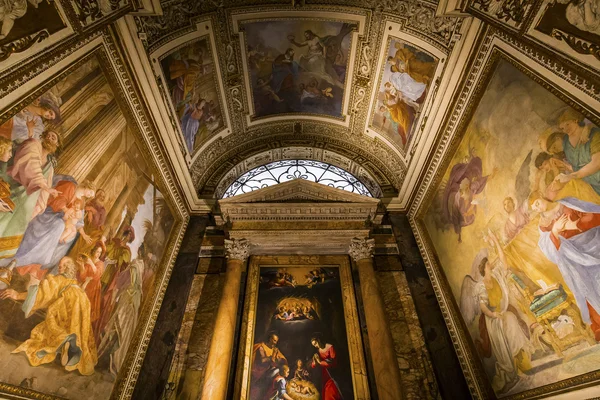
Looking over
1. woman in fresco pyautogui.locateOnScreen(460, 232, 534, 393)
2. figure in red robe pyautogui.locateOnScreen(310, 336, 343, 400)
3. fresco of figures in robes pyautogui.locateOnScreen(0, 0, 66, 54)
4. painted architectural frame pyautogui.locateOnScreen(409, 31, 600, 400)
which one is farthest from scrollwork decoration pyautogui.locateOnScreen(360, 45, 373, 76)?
figure in red robe pyautogui.locateOnScreen(310, 336, 343, 400)

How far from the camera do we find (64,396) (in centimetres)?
439

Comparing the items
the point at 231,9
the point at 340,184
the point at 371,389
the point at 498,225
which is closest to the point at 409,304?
the point at 371,389

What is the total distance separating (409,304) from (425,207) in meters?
2.49

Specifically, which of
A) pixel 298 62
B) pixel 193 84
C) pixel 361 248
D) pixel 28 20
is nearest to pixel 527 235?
pixel 361 248

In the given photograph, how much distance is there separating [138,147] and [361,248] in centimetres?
554

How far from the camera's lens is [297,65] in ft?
29.9

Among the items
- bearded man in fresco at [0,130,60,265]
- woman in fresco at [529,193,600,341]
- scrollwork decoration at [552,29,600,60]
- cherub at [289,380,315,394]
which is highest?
scrollwork decoration at [552,29,600,60]

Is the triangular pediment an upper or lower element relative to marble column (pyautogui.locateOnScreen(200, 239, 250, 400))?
upper

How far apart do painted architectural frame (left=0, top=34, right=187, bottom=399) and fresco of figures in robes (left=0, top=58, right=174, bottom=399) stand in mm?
103

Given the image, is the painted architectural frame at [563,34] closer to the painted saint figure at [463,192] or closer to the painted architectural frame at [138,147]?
the painted saint figure at [463,192]

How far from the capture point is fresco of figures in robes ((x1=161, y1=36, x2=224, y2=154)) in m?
7.39

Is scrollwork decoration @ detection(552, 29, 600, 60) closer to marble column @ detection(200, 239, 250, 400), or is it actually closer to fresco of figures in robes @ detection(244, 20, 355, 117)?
fresco of figures in robes @ detection(244, 20, 355, 117)

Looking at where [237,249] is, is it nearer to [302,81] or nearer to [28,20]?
[302,81]

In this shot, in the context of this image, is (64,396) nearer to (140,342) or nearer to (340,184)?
(140,342)
